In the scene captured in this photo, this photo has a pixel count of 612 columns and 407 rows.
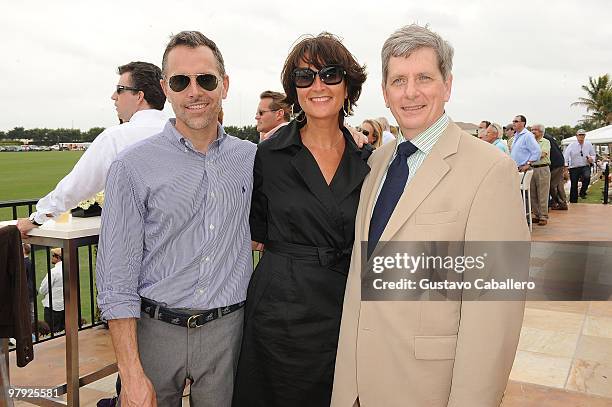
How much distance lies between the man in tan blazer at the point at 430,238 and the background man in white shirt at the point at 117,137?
71.7 inches

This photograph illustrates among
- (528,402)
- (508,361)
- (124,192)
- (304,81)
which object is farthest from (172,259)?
(528,402)

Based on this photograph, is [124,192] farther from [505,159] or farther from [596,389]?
[596,389]

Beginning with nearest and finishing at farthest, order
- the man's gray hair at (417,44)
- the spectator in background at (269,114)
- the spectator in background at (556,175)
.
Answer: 1. the man's gray hair at (417,44)
2. the spectator in background at (269,114)
3. the spectator in background at (556,175)

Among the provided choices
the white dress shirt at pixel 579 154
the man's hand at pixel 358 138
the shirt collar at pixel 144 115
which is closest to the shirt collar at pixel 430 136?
the man's hand at pixel 358 138

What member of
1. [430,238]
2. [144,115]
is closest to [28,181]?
[144,115]

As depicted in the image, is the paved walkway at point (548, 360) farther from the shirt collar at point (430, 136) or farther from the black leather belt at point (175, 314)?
the shirt collar at point (430, 136)

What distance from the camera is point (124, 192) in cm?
174

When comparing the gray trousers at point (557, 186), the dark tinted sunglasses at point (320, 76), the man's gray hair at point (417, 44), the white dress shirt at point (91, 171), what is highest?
the man's gray hair at point (417, 44)

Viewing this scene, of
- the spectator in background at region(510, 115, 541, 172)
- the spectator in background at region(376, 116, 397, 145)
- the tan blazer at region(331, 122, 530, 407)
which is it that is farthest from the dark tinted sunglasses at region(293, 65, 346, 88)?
the spectator in background at region(510, 115, 541, 172)

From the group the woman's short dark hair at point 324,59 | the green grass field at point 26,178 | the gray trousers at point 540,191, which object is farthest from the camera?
the green grass field at point 26,178

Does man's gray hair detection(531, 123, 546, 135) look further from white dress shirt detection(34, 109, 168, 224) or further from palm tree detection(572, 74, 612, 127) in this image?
palm tree detection(572, 74, 612, 127)

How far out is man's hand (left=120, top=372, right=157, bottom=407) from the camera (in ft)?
5.70

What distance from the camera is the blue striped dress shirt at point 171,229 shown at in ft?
5.73

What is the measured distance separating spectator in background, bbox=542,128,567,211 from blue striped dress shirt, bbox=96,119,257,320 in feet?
34.5
